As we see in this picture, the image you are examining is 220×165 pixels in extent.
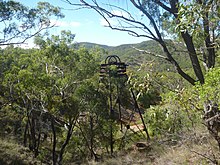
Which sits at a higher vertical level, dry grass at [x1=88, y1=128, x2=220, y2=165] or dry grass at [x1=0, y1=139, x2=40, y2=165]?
dry grass at [x1=88, y1=128, x2=220, y2=165]

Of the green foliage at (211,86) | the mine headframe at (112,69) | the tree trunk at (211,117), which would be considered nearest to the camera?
the green foliage at (211,86)

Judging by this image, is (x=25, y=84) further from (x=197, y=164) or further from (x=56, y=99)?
(x=197, y=164)

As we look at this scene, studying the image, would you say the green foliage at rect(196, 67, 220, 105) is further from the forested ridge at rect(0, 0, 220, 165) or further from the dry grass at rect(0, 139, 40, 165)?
the dry grass at rect(0, 139, 40, 165)

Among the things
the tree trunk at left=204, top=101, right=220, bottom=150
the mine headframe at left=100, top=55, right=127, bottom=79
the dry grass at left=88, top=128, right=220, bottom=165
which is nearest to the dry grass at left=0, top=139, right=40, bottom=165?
the dry grass at left=88, top=128, right=220, bottom=165

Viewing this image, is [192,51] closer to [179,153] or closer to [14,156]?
[179,153]

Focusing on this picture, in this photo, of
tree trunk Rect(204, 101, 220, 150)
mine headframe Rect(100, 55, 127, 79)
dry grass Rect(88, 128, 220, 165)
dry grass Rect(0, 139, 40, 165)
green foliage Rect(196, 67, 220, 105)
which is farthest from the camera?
dry grass Rect(0, 139, 40, 165)

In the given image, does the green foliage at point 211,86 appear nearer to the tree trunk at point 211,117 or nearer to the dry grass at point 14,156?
the tree trunk at point 211,117

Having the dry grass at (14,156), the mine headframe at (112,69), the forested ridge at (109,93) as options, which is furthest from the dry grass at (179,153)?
the dry grass at (14,156)

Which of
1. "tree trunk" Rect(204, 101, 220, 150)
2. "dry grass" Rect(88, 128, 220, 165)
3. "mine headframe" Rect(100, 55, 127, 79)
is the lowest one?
"dry grass" Rect(88, 128, 220, 165)

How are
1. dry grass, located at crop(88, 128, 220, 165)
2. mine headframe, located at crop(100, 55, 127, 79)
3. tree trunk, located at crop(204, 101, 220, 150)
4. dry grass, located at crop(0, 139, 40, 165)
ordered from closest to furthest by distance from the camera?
tree trunk, located at crop(204, 101, 220, 150) → dry grass, located at crop(88, 128, 220, 165) → mine headframe, located at crop(100, 55, 127, 79) → dry grass, located at crop(0, 139, 40, 165)

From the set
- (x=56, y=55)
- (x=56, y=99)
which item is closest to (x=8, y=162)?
(x=56, y=99)

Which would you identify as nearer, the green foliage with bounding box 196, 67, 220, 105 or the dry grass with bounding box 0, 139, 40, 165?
the green foliage with bounding box 196, 67, 220, 105

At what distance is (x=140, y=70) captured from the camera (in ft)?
11.3

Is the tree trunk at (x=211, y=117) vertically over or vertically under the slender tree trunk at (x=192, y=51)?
under
